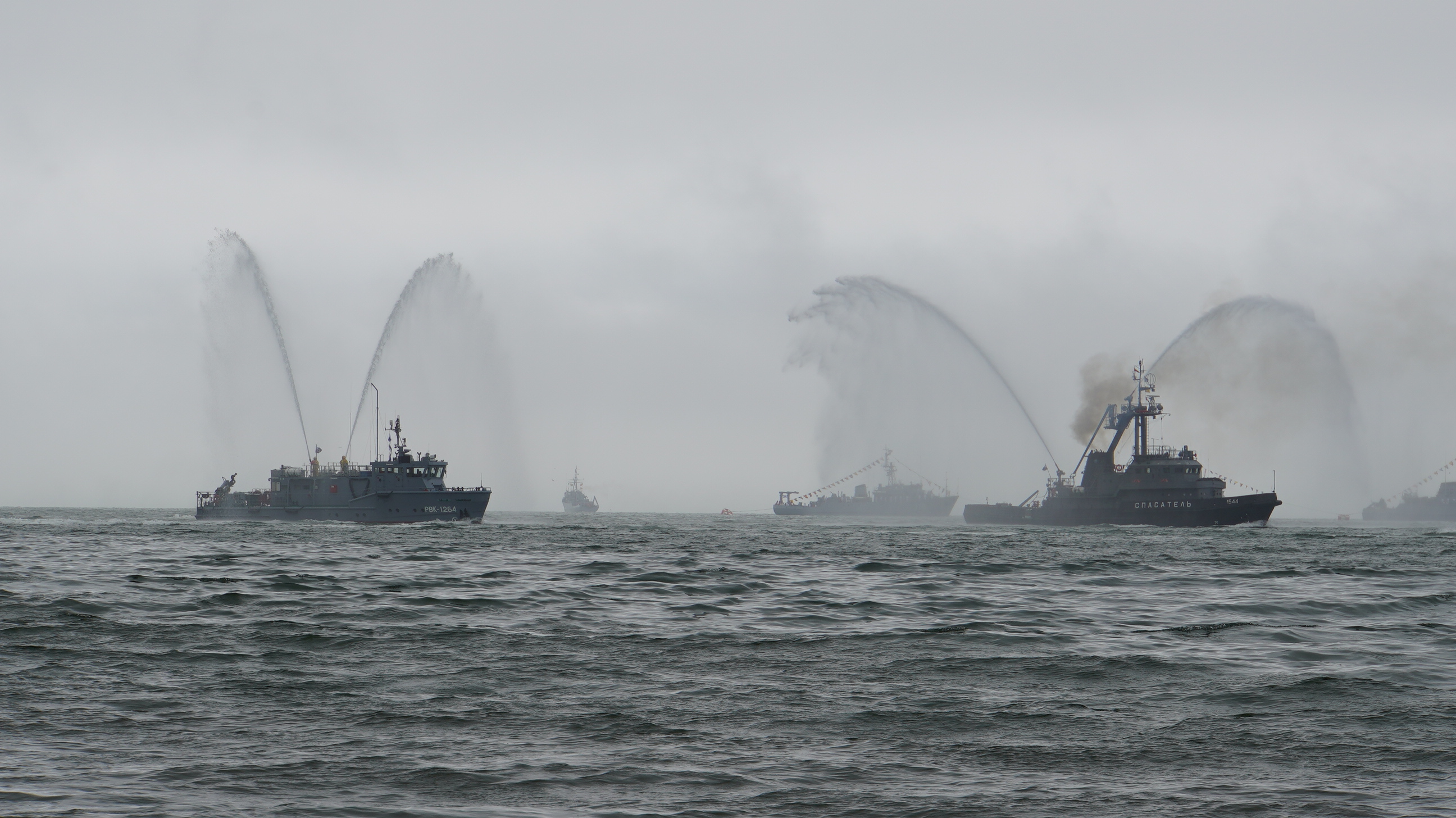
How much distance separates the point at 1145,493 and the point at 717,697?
98.7 metres

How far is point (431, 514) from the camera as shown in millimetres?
90500

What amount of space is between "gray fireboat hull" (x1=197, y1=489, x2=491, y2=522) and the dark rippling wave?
190ft

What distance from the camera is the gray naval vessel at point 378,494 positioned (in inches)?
3541

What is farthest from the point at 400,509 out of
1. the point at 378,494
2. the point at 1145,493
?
the point at 1145,493

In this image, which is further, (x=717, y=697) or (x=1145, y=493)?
(x=1145, y=493)

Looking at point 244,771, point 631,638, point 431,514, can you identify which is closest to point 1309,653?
point 631,638

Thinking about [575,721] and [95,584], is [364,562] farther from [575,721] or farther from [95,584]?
[575,721]

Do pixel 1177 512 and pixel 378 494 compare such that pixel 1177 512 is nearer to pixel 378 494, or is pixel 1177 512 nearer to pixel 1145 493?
pixel 1145 493

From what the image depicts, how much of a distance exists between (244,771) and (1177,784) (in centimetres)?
909

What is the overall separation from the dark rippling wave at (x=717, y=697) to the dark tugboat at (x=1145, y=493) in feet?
239

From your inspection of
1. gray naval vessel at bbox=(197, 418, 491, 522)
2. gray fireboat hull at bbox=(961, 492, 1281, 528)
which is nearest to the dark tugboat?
gray fireboat hull at bbox=(961, 492, 1281, 528)

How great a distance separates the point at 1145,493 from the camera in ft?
344

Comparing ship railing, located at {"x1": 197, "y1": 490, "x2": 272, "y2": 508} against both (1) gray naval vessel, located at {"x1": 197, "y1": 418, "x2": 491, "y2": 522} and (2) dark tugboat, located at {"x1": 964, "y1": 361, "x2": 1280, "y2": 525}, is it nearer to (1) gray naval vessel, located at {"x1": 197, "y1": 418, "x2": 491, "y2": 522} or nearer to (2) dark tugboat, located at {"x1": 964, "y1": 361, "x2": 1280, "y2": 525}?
(1) gray naval vessel, located at {"x1": 197, "y1": 418, "x2": 491, "y2": 522}

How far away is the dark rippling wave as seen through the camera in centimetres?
1025
